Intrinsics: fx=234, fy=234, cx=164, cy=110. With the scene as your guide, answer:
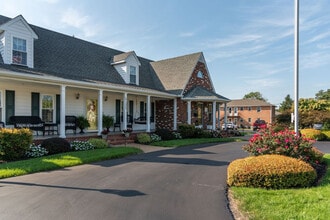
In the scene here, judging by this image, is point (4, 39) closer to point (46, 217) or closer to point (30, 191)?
point (30, 191)

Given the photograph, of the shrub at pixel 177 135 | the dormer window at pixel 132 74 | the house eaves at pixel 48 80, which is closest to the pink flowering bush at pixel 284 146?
→ the house eaves at pixel 48 80

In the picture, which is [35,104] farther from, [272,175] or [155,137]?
[272,175]

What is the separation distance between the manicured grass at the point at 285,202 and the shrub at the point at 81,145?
8.20m

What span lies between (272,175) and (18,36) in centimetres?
1304

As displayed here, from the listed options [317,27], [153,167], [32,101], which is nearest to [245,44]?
[317,27]

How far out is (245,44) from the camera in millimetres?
17844

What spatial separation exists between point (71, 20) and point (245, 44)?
12.3m

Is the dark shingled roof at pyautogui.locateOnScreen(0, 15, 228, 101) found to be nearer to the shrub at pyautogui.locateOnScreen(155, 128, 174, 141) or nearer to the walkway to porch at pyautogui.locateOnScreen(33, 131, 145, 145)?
the walkway to porch at pyautogui.locateOnScreen(33, 131, 145, 145)

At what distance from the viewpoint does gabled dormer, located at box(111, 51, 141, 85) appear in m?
17.4

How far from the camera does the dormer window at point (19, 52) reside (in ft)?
38.8

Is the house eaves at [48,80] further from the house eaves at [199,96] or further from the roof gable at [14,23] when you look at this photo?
the house eaves at [199,96]

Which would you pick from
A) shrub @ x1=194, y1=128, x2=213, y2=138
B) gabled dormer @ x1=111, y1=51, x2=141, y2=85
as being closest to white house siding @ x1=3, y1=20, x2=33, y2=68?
gabled dormer @ x1=111, y1=51, x2=141, y2=85

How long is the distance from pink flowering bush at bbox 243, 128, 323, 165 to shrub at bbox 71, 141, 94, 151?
7696mm

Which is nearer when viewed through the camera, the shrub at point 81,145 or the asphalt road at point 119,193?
the asphalt road at point 119,193
